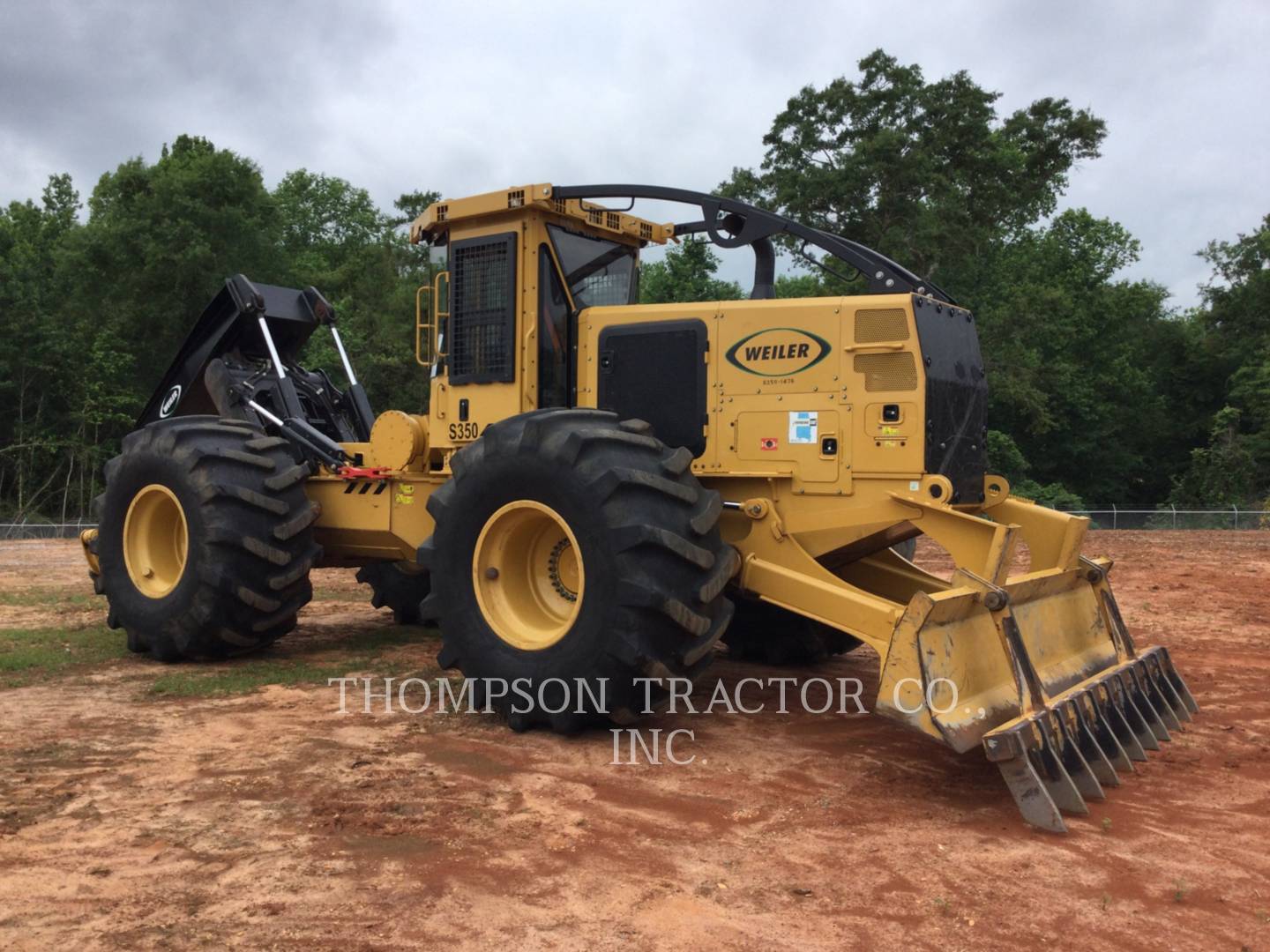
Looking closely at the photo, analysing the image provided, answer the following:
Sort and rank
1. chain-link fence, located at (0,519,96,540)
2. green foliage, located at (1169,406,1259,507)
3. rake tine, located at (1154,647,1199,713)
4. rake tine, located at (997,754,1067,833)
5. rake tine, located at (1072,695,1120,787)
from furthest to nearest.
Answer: green foliage, located at (1169,406,1259,507)
chain-link fence, located at (0,519,96,540)
rake tine, located at (1154,647,1199,713)
rake tine, located at (1072,695,1120,787)
rake tine, located at (997,754,1067,833)

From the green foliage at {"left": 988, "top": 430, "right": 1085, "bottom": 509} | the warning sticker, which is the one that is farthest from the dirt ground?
the green foliage at {"left": 988, "top": 430, "right": 1085, "bottom": 509}

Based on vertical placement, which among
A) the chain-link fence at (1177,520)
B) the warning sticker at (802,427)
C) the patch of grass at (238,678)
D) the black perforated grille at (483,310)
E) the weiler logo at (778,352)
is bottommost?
the patch of grass at (238,678)

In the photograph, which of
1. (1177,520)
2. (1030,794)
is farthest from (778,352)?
(1177,520)

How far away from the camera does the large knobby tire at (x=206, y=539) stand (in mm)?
7672

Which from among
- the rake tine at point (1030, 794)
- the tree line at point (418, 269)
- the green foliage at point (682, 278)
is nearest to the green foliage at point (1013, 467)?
the tree line at point (418, 269)

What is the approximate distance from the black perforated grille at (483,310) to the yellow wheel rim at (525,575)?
4.78ft

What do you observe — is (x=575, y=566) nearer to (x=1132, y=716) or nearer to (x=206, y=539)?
(x=206, y=539)

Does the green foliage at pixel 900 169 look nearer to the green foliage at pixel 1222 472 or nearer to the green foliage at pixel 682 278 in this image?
the green foliage at pixel 682 278

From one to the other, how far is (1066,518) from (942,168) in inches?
1170

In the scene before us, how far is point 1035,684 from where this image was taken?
213 inches

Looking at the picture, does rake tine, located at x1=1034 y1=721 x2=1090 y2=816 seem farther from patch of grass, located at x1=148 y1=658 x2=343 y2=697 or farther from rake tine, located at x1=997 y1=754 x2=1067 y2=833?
patch of grass, located at x1=148 y1=658 x2=343 y2=697

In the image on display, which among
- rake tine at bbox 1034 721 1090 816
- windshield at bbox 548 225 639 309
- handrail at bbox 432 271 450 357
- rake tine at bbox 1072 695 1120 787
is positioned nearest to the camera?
rake tine at bbox 1034 721 1090 816

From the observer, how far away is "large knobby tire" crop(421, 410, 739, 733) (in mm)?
5660

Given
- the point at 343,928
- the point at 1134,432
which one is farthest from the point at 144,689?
the point at 1134,432
